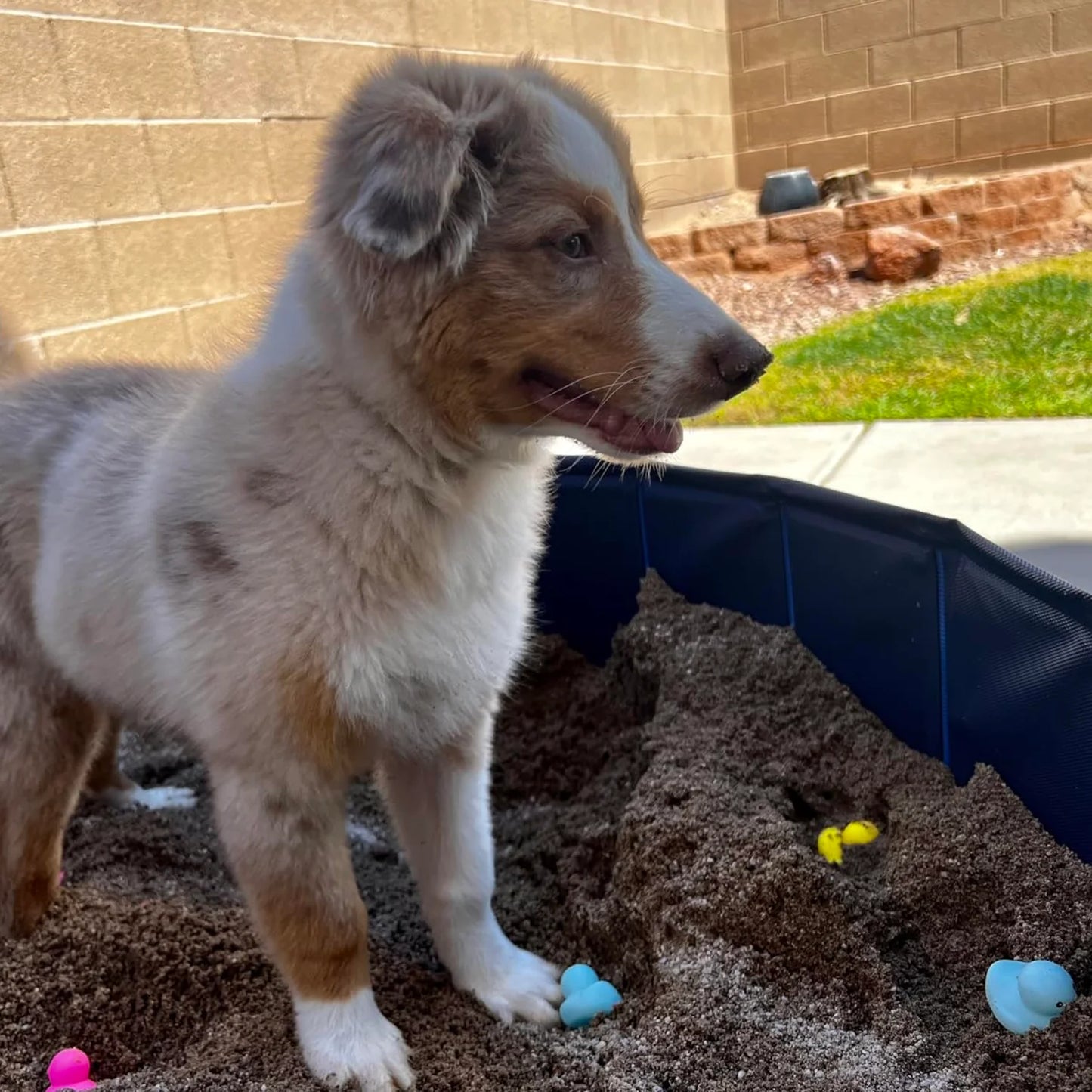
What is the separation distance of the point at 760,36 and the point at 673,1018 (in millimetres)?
9550

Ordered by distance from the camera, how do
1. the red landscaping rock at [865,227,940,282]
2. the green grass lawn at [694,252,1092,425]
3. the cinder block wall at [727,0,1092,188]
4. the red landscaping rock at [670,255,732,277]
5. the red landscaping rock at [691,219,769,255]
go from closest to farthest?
the green grass lawn at [694,252,1092,425] < the red landscaping rock at [865,227,940,282] < the red landscaping rock at [691,219,769,255] < the red landscaping rock at [670,255,732,277] < the cinder block wall at [727,0,1092,188]

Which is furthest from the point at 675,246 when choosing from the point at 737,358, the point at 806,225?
the point at 737,358

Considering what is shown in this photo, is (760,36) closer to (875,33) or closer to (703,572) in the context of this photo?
(875,33)

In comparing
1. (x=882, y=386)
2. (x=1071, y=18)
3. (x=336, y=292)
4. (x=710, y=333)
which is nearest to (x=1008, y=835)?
(x=710, y=333)

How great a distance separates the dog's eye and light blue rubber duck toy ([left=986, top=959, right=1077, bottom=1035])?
1307mm

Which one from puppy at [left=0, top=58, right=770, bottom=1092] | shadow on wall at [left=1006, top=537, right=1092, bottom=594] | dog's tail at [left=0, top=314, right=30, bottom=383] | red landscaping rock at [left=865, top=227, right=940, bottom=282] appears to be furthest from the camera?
red landscaping rock at [left=865, top=227, right=940, bottom=282]

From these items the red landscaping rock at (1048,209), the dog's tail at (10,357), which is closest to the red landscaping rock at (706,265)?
the red landscaping rock at (1048,209)

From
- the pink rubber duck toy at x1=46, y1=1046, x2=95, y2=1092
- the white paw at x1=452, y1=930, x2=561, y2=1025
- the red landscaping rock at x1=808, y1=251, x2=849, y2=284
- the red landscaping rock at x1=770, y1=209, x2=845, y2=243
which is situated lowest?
the white paw at x1=452, y1=930, x2=561, y2=1025

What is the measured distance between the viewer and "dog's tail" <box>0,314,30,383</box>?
2.59 metres

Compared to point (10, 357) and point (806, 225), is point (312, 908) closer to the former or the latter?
point (10, 357)

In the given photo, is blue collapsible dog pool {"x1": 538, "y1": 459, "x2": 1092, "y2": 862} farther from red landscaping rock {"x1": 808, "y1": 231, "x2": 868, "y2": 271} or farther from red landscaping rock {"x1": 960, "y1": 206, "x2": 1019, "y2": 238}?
red landscaping rock {"x1": 960, "y1": 206, "x2": 1019, "y2": 238}

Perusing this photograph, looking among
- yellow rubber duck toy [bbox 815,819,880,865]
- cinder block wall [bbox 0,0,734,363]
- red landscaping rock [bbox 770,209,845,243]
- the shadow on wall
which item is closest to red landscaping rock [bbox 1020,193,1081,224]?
red landscaping rock [bbox 770,209,845,243]

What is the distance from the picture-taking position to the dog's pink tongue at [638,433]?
1724 millimetres

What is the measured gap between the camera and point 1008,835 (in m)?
2.08
